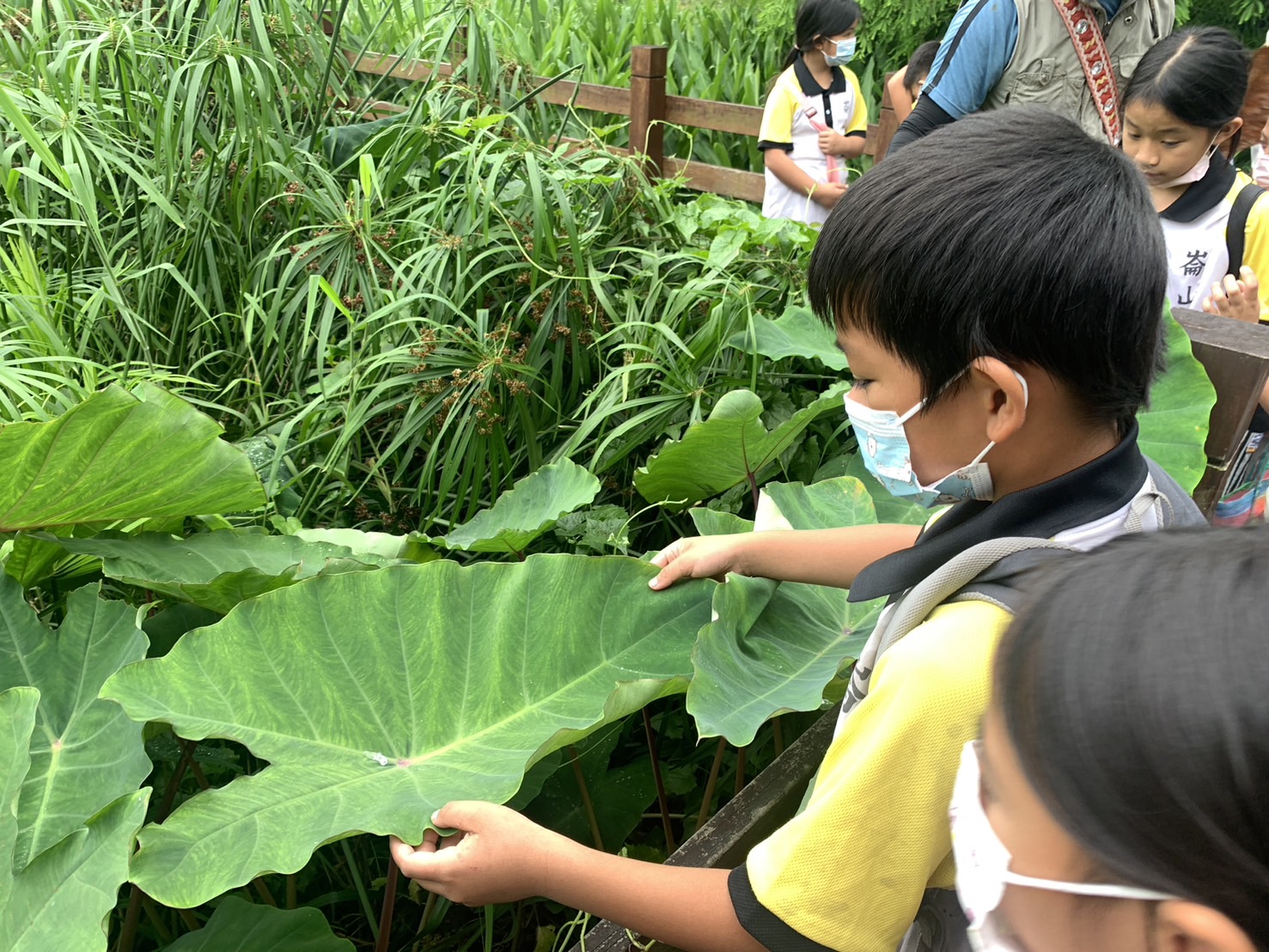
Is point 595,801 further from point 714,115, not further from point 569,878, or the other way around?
point 714,115

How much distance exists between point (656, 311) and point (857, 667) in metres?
1.51

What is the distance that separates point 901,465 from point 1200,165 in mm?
1367

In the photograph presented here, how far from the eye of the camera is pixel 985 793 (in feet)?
2.09

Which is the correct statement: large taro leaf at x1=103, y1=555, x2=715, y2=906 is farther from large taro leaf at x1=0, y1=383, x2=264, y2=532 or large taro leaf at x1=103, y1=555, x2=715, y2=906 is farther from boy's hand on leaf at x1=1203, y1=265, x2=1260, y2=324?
boy's hand on leaf at x1=1203, y1=265, x2=1260, y2=324

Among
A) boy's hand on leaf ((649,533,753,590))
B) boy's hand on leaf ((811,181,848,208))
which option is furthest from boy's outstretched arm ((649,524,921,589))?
boy's hand on leaf ((811,181,848,208))

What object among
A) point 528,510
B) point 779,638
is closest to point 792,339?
point 528,510

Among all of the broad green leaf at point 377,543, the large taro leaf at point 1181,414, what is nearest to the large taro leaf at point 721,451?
the broad green leaf at point 377,543

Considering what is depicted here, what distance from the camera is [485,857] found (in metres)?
0.96

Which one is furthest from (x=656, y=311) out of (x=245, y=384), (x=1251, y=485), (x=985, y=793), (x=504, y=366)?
(x=985, y=793)

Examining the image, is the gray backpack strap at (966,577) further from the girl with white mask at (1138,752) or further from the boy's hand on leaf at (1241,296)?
the boy's hand on leaf at (1241,296)

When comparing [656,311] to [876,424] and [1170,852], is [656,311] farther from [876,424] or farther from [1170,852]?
[1170,852]

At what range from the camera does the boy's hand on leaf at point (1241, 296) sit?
1.84 meters

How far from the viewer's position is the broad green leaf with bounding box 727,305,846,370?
1.94 meters

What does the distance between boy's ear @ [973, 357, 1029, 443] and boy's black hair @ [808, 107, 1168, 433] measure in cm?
2
